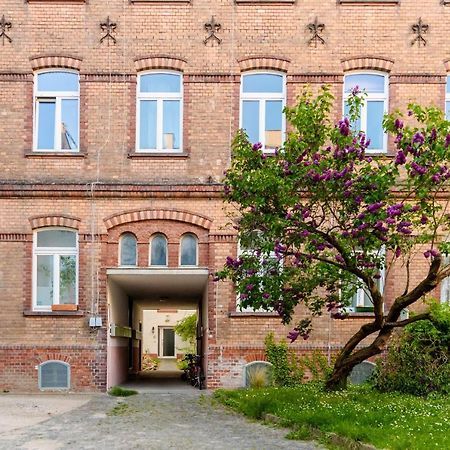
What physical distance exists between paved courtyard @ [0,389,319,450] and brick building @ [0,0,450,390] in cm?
221

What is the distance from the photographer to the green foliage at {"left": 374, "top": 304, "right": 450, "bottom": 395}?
44.7 feet

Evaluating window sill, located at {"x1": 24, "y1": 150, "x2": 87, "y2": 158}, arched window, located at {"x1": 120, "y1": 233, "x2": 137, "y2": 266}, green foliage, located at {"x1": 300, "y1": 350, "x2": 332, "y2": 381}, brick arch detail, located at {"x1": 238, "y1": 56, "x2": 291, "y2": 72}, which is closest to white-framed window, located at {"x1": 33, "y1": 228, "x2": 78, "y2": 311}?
arched window, located at {"x1": 120, "y1": 233, "x2": 137, "y2": 266}

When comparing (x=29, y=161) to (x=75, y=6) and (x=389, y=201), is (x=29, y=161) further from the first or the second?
(x=389, y=201)

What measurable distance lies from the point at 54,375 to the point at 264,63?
9034mm

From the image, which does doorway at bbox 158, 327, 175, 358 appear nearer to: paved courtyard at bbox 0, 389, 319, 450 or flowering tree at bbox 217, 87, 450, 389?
paved courtyard at bbox 0, 389, 319, 450

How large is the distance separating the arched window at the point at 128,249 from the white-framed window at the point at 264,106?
12.5ft

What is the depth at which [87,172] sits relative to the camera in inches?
666

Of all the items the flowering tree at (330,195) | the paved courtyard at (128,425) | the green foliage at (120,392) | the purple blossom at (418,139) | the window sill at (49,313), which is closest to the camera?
the paved courtyard at (128,425)

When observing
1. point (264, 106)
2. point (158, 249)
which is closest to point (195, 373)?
point (158, 249)

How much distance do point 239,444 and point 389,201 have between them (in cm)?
456

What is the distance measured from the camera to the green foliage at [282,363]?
16.4 metres

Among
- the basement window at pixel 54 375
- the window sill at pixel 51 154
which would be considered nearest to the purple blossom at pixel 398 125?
the window sill at pixel 51 154

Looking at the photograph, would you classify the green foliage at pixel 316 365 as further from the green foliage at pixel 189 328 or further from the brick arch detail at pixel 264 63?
the green foliage at pixel 189 328

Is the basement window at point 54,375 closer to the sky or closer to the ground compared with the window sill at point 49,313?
closer to the ground
